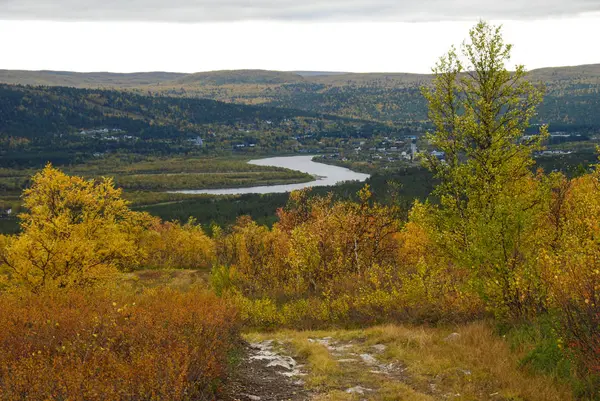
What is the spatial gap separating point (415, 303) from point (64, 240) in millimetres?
21959

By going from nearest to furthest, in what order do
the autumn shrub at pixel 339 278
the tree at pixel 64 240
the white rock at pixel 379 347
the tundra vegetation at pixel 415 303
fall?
1. the tundra vegetation at pixel 415 303
2. the white rock at pixel 379 347
3. the autumn shrub at pixel 339 278
4. the tree at pixel 64 240

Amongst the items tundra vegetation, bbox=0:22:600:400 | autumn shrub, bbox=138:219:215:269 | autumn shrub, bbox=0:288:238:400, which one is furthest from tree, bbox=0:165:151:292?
autumn shrub, bbox=138:219:215:269

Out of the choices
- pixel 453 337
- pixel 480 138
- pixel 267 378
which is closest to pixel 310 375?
pixel 267 378

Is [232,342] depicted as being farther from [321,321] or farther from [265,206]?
[265,206]

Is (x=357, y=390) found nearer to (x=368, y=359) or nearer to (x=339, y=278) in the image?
(x=368, y=359)

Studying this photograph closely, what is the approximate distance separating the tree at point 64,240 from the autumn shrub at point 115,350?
479 inches

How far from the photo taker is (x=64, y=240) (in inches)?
1240

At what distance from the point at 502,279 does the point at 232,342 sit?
962cm

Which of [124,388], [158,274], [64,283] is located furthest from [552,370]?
[158,274]

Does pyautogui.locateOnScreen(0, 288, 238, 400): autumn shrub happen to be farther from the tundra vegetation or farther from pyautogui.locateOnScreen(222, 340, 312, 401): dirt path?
pyautogui.locateOnScreen(222, 340, 312, 401): dirt path

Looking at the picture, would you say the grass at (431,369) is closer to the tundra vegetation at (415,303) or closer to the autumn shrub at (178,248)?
the tundra vegetation at (415,303)

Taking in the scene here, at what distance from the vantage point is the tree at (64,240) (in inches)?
1138

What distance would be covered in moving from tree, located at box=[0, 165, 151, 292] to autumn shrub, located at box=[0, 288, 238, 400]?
12.2 metres

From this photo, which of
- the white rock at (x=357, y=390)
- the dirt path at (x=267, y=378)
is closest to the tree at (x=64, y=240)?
the dirt path at (x=267, y=378)
